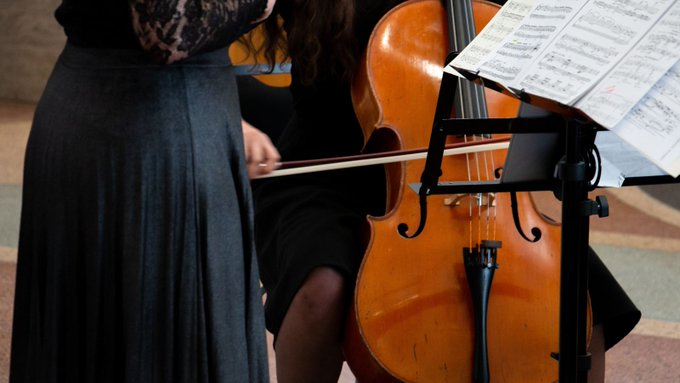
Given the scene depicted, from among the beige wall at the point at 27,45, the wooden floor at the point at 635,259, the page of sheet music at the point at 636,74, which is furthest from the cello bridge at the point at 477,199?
the beige wall at the point at 27,45

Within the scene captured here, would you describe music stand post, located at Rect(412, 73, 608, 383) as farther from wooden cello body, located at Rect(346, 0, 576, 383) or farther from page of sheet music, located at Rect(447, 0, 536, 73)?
wooden cello body, located at Rect(346, 0, 576, 383)

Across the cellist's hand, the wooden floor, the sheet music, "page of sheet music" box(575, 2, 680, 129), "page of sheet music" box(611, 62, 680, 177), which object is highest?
"page of sheet music" box(575, 2, 680, 129)

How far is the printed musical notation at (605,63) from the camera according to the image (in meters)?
0.94

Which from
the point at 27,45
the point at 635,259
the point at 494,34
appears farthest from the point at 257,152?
the point at 27,45

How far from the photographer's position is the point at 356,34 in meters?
1.67

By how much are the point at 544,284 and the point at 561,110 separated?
0.48m

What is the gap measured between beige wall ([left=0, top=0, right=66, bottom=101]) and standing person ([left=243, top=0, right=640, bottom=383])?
3619mm

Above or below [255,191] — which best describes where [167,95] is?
above

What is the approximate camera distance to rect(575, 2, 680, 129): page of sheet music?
96cm

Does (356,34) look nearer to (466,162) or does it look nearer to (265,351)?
(466,162)

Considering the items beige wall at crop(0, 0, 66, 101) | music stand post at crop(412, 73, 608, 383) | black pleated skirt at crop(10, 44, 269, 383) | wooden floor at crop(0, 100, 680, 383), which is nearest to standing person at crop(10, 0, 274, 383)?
black pleated skirt at crop(10, 44, 269, 383)

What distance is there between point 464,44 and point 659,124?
65 centimetres

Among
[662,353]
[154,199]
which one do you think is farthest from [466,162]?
[662,353]

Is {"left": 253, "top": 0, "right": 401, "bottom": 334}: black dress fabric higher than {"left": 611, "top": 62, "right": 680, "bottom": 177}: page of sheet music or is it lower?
lower
